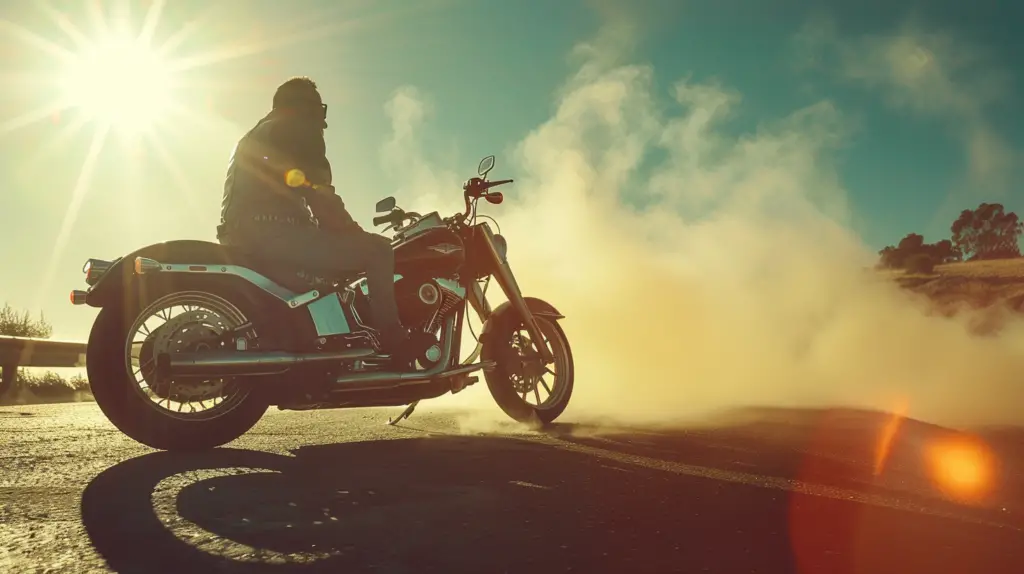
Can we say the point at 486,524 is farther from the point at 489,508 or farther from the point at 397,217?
the point at 397,217

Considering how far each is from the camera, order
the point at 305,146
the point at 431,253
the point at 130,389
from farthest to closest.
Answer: the point at 431,253 → the point at 305,146 → the point at 130,389

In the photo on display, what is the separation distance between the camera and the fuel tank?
584 centimetres

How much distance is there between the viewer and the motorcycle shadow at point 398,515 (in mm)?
2346

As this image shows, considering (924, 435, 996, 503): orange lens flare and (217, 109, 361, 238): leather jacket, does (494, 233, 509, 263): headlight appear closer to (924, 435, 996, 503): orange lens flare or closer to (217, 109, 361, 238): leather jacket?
(217, 109, 361, 238): leather jacket

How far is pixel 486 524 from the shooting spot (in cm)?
283

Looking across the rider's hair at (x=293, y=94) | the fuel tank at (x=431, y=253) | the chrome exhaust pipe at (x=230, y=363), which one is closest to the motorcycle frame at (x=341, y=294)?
the fuel tank at (x=431, y=253)

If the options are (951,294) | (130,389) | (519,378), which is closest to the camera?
(130,389)

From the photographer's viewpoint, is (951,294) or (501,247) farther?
(951,294)

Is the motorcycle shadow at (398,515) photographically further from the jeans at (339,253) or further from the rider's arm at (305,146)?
the rider's arm at (305,146)

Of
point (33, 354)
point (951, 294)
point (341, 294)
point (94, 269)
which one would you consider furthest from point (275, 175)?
point (951, 294)

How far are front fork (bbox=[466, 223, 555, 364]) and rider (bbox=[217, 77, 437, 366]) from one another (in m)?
1.34

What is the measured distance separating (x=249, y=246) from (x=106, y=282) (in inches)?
31.7


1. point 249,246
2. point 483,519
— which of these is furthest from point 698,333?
point 483,519

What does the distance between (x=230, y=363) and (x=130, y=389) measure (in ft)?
1.72
